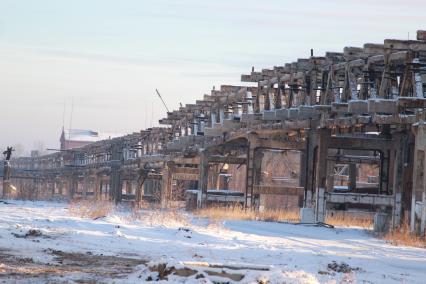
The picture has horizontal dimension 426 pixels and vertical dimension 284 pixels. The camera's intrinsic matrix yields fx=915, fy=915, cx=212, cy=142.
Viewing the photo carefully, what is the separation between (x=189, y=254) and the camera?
1620 centimetres

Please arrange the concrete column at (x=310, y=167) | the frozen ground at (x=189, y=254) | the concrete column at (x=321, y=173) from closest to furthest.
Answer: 1. the frozen ground at (x=189, y=254)
2. the concrete column at (x=321, y=173)
3. the concrete column at (x=310, y=167)

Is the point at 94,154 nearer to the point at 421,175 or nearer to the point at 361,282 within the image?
the point at 421,175

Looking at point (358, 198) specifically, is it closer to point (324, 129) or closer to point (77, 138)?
point (324, 129)

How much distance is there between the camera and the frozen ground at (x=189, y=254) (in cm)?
1220

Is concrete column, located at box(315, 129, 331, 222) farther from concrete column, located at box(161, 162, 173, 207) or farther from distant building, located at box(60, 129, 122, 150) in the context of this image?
distant building, located at box(60, 129, 122, 150)

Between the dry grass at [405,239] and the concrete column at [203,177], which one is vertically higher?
the concrete column at [203,177]

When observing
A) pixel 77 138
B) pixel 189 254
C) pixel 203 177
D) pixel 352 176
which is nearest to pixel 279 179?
pixel 203 177

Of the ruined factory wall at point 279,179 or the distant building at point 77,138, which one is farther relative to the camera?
the distant building at point 77,138

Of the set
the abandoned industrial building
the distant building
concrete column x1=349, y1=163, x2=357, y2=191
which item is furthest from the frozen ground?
the distant building

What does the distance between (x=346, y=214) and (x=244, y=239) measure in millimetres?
18628

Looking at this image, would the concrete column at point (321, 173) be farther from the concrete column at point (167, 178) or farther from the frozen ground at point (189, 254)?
the concrete column at point (167, 178)

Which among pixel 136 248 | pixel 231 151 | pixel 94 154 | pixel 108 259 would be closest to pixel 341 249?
pixel 136 248

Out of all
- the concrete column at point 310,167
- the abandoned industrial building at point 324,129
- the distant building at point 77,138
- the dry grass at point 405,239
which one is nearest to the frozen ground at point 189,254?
the dry grass at point 405,239

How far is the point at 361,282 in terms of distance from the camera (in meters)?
13.1
